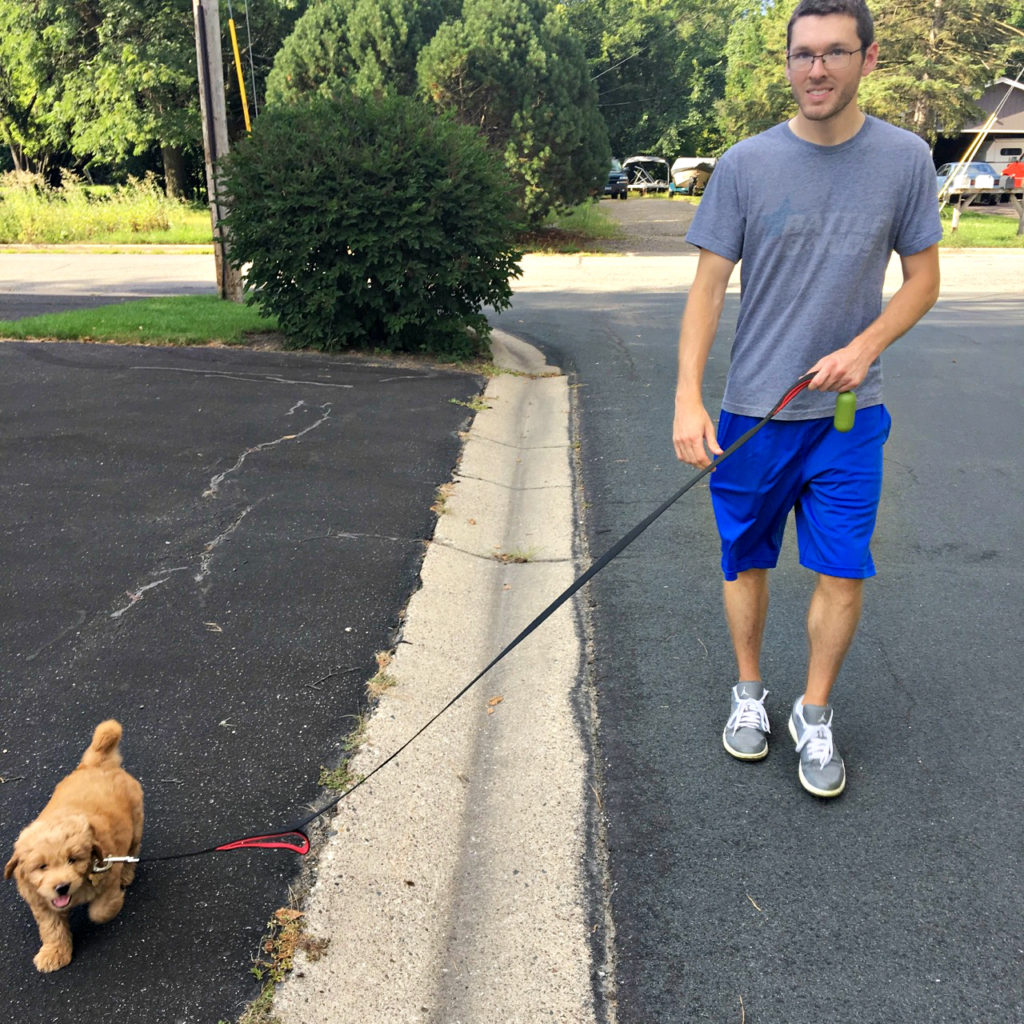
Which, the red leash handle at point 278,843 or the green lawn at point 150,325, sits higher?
the red leash handle at point 278,843

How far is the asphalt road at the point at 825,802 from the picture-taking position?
2.36 meters

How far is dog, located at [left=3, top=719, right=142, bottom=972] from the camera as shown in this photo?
2.26 m

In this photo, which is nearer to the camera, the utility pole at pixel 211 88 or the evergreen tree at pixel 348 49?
the utility pole at pixel 211 88

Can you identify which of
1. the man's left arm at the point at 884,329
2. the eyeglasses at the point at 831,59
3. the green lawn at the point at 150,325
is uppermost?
the eyeglasses at the point at 831,59

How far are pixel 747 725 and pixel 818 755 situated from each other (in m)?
0.25

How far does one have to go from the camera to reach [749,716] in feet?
10.7

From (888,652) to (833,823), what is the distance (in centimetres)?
124

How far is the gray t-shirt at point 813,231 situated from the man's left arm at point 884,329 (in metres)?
0.04

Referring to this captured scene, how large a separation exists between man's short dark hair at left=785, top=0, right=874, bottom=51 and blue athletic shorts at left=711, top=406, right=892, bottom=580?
0.98 metres

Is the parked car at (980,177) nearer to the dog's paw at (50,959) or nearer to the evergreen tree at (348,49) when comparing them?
the evergreen tree at (348,49)

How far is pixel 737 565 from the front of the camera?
3.18 metres

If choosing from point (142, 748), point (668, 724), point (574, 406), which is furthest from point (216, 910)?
point (574, 406)

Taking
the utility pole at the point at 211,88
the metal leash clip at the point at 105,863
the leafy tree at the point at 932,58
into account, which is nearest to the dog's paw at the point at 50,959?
the metal leash clip at the point at 105,863

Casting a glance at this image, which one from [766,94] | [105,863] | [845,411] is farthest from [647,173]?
[105,863]
